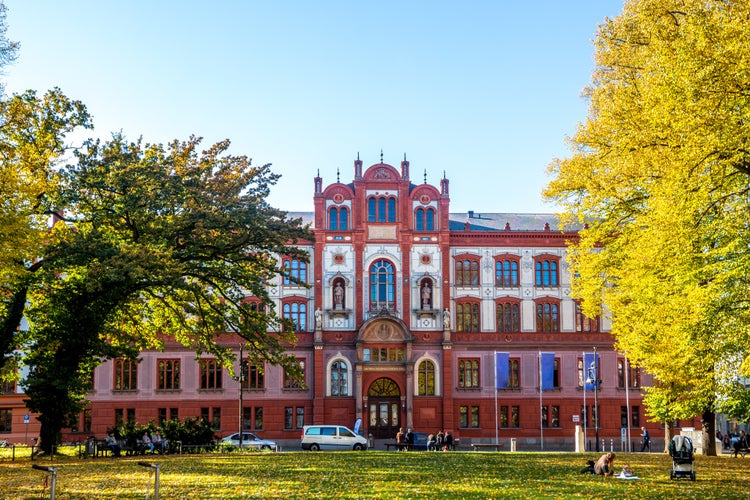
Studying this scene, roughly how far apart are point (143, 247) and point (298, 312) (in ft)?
103

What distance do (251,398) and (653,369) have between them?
32.8 m

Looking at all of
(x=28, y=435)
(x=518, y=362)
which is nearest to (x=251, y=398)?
(x=28, y=435)

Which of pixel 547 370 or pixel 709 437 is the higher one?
pixel 547 370

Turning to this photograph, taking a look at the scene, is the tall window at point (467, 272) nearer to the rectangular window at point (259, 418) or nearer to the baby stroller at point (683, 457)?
the rectangular window at point (259, 418)

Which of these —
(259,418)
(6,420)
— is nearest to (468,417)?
(259,418)

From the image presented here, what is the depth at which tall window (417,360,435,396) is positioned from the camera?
62344 mm

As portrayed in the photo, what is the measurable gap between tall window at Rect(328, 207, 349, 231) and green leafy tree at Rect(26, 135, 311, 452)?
24973 mm

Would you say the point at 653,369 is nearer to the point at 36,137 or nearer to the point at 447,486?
the point at 447,486

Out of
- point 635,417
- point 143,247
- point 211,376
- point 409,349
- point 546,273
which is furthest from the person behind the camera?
point 546,273

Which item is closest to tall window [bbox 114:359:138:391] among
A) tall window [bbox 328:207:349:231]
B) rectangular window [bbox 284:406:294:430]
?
rectangular window [bbox 284:406:294:430]

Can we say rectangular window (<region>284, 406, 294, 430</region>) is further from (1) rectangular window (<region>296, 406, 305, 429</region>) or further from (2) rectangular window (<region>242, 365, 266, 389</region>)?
(2) rectangular window (<region>242, 365, 266, 389</region>)

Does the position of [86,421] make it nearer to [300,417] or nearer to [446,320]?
[300,417]

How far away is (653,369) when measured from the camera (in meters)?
37.4

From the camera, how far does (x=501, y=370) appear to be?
62.7 meters
